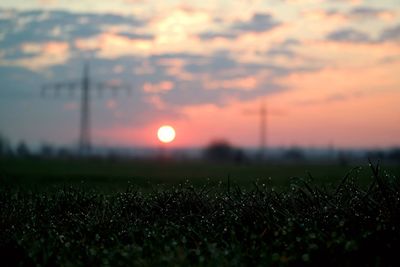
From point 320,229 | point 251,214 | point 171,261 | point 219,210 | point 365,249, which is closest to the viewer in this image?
point 171,261

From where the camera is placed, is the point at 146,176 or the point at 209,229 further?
the point at 146,176

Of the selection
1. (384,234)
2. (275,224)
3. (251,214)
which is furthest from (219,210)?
(384,234)

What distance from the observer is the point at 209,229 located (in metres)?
6.97

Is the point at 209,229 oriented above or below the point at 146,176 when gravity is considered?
above

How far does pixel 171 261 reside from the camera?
17.9 ft

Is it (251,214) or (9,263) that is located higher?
(251,214)

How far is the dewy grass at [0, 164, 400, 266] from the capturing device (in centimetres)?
580

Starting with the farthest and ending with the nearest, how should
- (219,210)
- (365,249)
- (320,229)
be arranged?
1. (219,210)
2. (320,229)
3. (365,249)

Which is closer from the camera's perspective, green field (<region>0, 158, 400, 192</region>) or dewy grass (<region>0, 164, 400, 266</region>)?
dewy grass (<region>0, 164, 400, 266</region>)

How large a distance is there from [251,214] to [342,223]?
1.37m

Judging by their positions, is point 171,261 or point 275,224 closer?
point 171,261

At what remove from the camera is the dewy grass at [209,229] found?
5801 mm

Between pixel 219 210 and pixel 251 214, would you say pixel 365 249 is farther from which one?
pixel 219 210

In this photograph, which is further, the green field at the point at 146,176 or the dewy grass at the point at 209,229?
the green field at the point at 146,176
